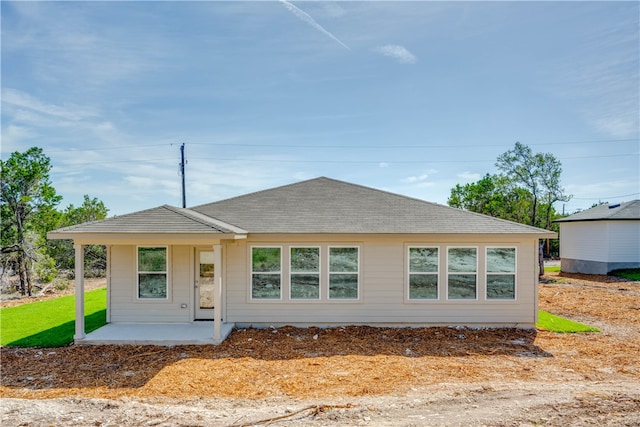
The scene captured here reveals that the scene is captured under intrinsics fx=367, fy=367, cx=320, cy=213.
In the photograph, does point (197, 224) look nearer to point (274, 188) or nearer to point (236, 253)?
point (236, 253)

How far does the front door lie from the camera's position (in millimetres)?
10180

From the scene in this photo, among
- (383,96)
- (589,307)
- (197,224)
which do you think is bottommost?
(589,307)

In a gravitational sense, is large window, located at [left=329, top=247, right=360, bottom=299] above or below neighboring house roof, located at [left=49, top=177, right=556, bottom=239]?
below

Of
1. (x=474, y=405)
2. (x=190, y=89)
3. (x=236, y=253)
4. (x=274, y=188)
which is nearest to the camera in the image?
(x=474, y=405)

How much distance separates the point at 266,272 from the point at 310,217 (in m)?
2.02

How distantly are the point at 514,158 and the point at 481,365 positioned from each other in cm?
1979

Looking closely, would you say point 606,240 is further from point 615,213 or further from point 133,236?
point 133,236

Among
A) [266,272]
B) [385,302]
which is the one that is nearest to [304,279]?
[266,272]

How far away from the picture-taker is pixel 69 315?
11.7 metres

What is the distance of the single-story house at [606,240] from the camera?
21.8 metres

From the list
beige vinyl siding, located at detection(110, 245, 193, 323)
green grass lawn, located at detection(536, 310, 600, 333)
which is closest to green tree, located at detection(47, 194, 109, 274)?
beige vinyl siding, located at detection(110, 245, 193, 323)

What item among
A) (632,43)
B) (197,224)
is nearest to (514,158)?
(632,43)

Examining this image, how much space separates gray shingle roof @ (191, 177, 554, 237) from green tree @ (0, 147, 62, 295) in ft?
30.4

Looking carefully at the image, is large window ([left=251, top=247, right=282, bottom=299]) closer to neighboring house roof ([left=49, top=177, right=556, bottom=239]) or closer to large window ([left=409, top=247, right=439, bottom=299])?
neighboring house roof ([left=49, top=177, right=556, bottom=239])
